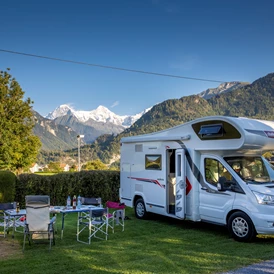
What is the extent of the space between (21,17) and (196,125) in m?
14.1

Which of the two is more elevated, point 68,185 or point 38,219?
point 68,185

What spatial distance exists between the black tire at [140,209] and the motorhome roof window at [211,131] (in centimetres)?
328

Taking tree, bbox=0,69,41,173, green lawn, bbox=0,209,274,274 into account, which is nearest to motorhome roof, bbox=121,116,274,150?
green lawn, bbox=0,209,274,274

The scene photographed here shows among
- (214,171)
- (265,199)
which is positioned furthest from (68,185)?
(265,199)

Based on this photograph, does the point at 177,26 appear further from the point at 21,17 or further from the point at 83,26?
the point at 21,17

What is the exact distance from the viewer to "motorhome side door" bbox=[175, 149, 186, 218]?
9.16m

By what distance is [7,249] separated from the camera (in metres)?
7.26

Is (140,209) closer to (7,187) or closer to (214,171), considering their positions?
(214,171)

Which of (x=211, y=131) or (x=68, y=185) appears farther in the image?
(x=68, y=185)

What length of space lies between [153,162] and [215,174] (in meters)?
2.28

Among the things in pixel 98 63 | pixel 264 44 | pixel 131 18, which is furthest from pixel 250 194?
pixel 264 44

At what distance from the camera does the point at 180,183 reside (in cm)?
925

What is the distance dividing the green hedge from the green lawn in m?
4.53

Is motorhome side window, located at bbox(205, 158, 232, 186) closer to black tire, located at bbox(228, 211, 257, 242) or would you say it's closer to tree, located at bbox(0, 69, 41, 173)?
black tire, located at bbox(228, 211, 257, 242)
